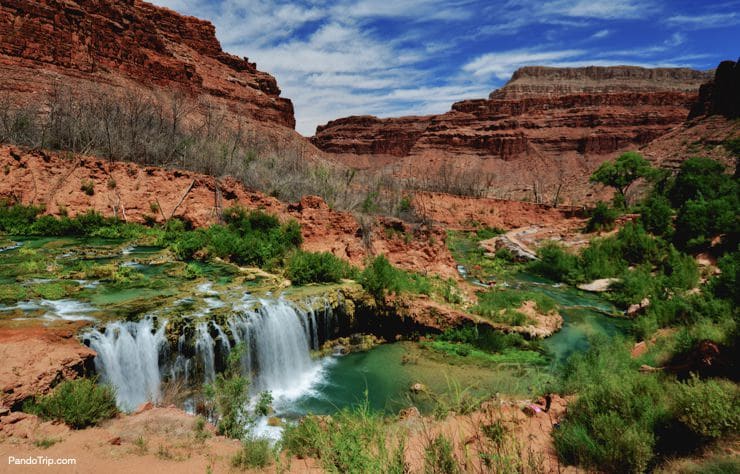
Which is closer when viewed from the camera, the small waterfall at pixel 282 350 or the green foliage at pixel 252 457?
the green foliage at pixel 252 457

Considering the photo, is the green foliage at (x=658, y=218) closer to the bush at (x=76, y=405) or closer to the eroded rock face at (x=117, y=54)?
the bush at (x=76, y=405)

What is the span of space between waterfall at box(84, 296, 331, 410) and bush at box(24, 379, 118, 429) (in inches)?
35.3

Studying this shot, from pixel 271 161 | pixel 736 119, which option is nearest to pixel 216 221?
pixel 271 161

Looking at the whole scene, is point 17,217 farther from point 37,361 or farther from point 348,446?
point 348,446

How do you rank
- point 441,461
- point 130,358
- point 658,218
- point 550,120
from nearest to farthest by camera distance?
point 441,461, point 130,358, point 658,218, point 550,120

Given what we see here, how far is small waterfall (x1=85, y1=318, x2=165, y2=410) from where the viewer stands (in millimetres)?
6480

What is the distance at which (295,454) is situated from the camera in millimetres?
5031

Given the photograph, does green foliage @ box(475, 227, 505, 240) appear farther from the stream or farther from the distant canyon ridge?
the stream

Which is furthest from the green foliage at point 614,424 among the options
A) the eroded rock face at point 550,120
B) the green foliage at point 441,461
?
the eroded rock face at point 550,120

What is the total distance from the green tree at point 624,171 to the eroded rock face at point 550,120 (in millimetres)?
50833

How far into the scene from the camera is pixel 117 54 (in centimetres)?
3622

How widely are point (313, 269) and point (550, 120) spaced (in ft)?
304

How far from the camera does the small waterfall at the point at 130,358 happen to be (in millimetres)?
6480

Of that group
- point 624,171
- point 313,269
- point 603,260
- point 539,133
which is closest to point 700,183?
point 603,260
